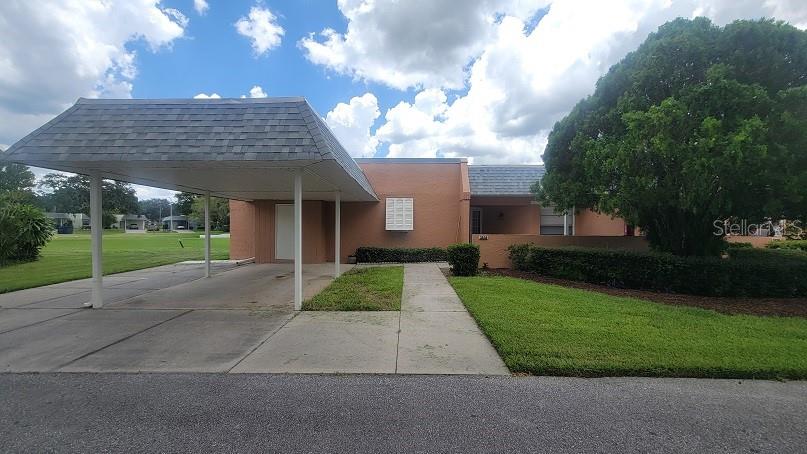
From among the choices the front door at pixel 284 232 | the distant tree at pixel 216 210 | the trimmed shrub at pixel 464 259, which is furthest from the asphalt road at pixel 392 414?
the distant tree at pixel 216 210

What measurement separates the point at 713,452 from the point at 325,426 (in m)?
2.79

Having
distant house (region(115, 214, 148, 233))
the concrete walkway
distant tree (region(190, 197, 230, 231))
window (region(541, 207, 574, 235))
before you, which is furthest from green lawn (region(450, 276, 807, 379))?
distant house (region(115, 214, 148, 233))

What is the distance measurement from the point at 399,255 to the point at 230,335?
10.1 meters

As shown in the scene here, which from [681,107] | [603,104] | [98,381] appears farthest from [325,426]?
[603,104]

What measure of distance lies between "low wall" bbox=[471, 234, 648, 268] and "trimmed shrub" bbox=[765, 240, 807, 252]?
19.8 ft

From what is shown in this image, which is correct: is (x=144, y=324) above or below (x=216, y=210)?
below

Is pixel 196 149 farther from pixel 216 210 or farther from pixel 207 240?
pixel 216 210

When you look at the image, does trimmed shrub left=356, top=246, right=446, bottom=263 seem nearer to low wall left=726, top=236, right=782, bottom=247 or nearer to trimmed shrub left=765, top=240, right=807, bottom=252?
low wall left=726, top=236, right=782, bottom=247

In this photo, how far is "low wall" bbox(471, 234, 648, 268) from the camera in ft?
41.5

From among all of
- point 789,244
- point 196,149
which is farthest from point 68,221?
point 789,244

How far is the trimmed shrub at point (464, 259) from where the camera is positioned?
36.8 feet

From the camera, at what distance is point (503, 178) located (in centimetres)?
1656

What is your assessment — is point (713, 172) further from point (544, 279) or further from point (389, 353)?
point (389, 353)

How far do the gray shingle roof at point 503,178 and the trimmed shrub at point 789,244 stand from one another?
28.9 ft
